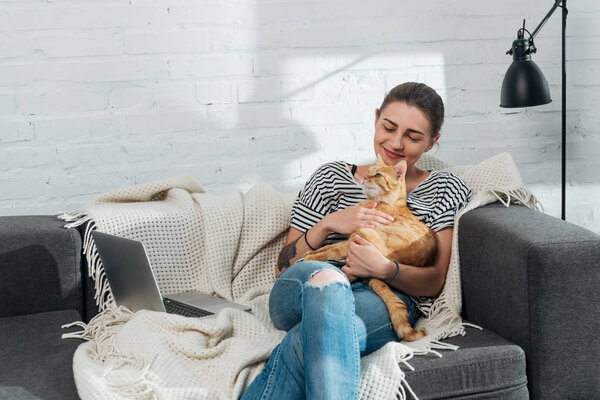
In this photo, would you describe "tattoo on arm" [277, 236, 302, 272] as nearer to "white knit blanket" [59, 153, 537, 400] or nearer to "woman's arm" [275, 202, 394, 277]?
"woman's arm" [275, 202, 394, 277]

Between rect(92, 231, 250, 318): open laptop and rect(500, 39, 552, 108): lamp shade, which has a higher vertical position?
rect(500, 39, 552, 108): lamp shade

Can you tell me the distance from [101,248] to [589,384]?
49.5 inches

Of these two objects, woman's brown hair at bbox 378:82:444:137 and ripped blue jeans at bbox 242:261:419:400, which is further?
woman's brown hair at bbox 378:82:444:137

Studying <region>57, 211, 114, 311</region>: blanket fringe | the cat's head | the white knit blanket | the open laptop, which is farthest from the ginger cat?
<region>57, 211, 114, 311</region>: blanket fringe

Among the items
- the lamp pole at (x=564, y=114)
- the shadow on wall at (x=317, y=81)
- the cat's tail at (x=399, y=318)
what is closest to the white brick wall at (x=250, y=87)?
the shadow on wall at (x=317, y=81)

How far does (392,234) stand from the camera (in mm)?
1747

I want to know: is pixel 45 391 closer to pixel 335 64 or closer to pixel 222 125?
pixel 222 125

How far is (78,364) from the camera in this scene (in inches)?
60.6

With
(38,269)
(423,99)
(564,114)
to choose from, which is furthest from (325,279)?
(564,114)

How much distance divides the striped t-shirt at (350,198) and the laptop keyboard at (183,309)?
0.35 metres

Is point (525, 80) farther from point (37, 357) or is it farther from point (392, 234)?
point (37, 357)

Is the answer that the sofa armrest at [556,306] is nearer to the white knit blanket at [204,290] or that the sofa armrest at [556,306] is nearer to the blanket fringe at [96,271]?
the white knit blanket at [204,290]

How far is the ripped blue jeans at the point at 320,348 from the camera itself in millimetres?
1368

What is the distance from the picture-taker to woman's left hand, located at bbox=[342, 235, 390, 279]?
66.4 inches
